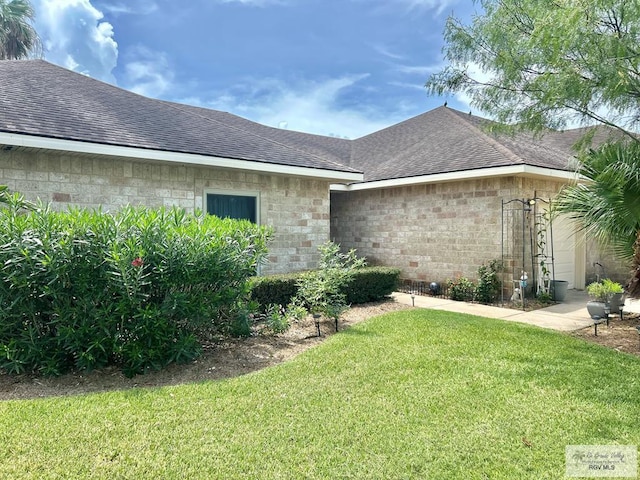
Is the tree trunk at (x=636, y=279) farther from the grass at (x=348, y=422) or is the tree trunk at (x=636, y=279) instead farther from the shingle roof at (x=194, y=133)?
the shingle roof at (x=194, y=133)

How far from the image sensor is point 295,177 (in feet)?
33.5

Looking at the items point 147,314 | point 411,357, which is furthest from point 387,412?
point 147,314

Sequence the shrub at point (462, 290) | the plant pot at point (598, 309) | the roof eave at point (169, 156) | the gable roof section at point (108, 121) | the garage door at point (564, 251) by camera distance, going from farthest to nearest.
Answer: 1. the garage door at point (564, 251)
2. the shrub at point (462, 290)
3. the plant pot at point (598, 309)
4. the gable roof section at point (108, 121)
5. the roof eave at point (169, 156)

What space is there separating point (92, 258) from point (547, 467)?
4768 millimetres

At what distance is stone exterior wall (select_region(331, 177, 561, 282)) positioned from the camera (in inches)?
422

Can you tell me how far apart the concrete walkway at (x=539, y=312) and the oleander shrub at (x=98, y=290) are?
6.10 m

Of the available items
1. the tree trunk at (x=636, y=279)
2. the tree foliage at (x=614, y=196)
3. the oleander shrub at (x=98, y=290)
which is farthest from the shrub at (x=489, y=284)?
the oleander shrub at (x=98, y=290)

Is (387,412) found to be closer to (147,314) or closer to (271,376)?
(271,376)

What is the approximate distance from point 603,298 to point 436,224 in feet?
15.1

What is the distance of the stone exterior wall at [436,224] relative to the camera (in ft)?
35.2

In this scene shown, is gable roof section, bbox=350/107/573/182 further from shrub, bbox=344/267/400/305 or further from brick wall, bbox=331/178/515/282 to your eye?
shrub, bbox=344/267/400/305

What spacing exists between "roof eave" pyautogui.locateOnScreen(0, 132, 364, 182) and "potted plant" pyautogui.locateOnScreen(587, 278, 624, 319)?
573 cm

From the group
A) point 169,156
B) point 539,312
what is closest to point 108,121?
point 169,156

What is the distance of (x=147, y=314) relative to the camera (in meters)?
4.79
